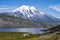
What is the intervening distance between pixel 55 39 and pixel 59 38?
1.75 metres

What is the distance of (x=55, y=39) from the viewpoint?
48.5 meters

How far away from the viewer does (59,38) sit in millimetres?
46938
